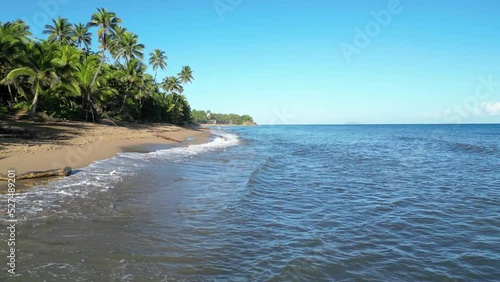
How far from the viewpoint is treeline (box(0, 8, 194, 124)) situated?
1002 inches

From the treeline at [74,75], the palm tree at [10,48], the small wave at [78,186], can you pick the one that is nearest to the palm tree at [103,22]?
the treeline at [74,75]

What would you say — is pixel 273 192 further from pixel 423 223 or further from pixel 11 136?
pixel 11 136

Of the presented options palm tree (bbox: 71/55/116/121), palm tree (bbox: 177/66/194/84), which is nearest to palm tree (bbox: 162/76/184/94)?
palm tree (bbox: 177/66/194/84)

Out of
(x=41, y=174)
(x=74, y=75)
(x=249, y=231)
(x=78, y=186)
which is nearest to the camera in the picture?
(x=249, y=231)

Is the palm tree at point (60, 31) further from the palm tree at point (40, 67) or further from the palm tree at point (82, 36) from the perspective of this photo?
the palm tree at point (40, 67)

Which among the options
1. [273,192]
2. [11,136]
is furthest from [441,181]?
[11,136]

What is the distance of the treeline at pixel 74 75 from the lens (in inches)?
1002

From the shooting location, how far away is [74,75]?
33.2 meters

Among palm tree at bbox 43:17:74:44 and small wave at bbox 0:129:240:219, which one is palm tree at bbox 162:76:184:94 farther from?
small wave at bbox 0:129:240:219

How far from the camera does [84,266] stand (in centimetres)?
473

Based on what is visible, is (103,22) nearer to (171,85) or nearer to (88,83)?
(88,83)

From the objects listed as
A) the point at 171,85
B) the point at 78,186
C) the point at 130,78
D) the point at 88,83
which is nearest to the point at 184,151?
the point at 78,186

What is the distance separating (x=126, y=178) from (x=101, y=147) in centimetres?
932

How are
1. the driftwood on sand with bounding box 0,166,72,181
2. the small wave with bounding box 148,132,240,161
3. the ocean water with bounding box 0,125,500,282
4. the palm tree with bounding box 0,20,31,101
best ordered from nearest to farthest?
the ocean water with bounding box 0,125,500,282 < the driftwood on sand with bounding box 0,166,72,181 < the small wave with bounding box 148,132,240,161 < the palm tree with bounding box 0,20,31,101
